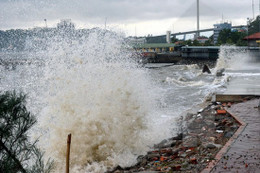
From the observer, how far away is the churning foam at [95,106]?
7098 mm

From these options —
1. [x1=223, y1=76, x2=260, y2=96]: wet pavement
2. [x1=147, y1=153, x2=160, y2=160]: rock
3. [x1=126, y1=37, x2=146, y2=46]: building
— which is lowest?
[x1=147, y1=153, x2=160, y2=160]: rock

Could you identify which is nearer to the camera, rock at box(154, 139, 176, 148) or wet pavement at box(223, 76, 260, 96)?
rock at box(154, 139, 176, 148)

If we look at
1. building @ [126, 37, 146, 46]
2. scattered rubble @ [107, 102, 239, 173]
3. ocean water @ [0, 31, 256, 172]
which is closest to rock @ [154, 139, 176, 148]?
scattered rubble @ [107, 102, 239, 173]

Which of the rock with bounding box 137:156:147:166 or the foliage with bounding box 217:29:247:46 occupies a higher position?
the foliage with bounding box 217:29:247:46

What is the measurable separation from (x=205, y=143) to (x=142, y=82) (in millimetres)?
2681

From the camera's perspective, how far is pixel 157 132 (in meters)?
8.55

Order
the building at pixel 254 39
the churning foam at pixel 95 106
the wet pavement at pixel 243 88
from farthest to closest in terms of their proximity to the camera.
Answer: the building at pixel 254 39 → the wet pavement at pixel 243 88 → the churning foam at pixel 95 106

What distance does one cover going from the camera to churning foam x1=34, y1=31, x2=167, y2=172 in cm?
710

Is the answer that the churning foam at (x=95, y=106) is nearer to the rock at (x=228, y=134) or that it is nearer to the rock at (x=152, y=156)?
the rock at (x=152, y=156)

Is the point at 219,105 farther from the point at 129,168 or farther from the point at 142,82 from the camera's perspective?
the point at 129,168

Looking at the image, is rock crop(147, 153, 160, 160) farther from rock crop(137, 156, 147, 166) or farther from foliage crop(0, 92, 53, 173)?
foliage crop(0, 92, 53, 173)

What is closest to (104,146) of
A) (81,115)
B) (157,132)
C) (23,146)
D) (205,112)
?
(81,115)

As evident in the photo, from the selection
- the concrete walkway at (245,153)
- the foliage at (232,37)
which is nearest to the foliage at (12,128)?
the concrete walkway at (245,153)

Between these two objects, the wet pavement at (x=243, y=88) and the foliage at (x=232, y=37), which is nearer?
the wet pavement at (x=243, y=88)
